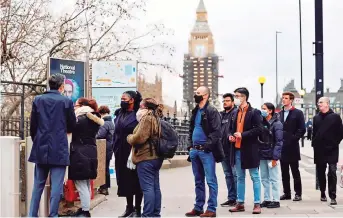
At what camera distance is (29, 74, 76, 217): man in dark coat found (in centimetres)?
742

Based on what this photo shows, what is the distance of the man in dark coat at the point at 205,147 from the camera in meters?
8.62

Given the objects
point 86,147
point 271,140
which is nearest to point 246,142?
point 271,140

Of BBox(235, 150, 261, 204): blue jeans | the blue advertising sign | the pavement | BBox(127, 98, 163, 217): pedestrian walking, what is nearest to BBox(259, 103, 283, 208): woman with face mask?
the pavement

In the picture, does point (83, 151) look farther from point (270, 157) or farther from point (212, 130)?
point (270, 157)

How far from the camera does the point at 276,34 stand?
56250mm

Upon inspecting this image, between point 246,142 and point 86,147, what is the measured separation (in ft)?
8.49

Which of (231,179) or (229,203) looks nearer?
(229,203)

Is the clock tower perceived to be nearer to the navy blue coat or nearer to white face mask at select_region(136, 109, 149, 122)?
white face mask at select_region(136, 109, 149, 122)

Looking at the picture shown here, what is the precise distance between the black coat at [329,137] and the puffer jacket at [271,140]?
2.25 feet

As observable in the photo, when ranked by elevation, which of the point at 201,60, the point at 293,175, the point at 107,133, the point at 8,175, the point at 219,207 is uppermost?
the point at 201,60

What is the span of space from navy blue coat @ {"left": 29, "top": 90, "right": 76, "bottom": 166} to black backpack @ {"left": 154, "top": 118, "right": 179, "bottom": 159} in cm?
122

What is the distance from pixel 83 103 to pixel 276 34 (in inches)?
1950

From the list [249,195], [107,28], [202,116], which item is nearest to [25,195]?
[202,116]

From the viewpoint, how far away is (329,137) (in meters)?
10.2
